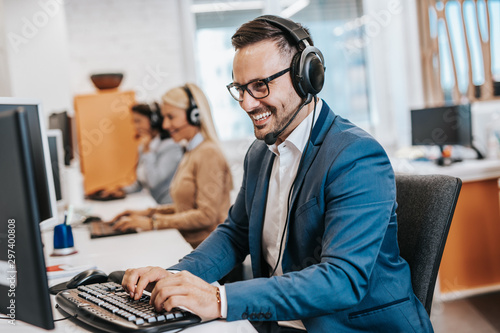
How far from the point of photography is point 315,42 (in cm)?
489

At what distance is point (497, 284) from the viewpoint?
9.80 feet

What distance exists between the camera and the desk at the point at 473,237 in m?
2.90

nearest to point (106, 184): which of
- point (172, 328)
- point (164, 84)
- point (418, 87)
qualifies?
point (164, 84)

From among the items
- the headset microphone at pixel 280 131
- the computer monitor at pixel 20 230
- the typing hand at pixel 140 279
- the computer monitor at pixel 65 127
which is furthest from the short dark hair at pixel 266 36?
the computer monitor at pixel 65 127

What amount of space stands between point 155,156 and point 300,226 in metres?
2.70

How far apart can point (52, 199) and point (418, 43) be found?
3.69 metres

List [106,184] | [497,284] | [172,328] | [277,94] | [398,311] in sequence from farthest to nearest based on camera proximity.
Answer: [106,184]
[497,284]
[277,94]
[398,311]
[172,328]

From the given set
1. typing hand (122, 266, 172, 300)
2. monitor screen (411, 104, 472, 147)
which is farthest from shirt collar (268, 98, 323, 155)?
monitor screen (411, 104, 472, 147)

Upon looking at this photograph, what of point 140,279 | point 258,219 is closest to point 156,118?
point 258,219

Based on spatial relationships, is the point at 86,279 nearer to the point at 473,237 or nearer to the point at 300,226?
the point at 300,226

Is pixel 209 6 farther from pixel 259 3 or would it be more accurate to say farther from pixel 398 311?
pixel 398 311

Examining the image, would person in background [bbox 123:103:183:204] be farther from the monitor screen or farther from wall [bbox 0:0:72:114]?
the monitor screen

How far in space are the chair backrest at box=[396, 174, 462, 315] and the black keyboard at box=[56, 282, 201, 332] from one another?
0.57 meters

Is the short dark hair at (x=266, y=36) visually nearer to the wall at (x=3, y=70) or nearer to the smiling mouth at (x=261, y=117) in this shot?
the smiling mouth at (x=261, y=117)
